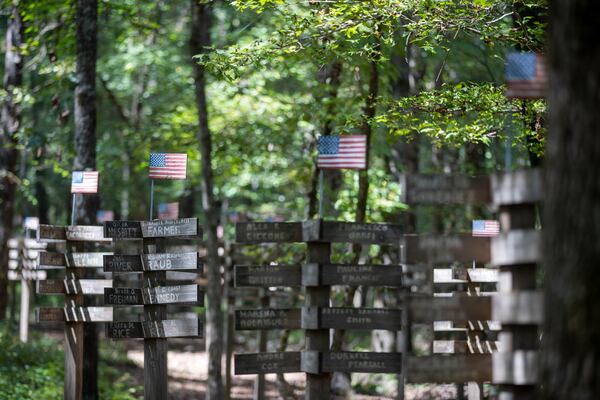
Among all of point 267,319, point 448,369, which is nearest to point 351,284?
point 267,319

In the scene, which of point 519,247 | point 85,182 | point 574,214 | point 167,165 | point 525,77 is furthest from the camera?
point 85,182

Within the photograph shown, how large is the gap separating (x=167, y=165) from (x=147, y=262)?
1.12 metres

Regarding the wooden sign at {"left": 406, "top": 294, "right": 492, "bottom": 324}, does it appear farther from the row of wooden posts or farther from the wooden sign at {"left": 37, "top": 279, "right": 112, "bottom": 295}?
the wooden sign at {"left": 37, "top": 279, "right": 112, "bottom": 295}

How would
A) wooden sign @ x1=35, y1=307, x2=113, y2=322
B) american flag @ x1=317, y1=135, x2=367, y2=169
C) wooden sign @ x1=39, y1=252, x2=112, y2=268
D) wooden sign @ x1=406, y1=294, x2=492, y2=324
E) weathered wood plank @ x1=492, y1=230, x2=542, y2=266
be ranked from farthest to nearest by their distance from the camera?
wooden sign @ x1=35, y1=307, x2=113, y2=322 → wooden sign @ x1=39, y1=252, x2=112, y2=268 → american flag @ x1=317, y1=135, x2=367, y2=169 → wooden sign @ x1=406, y1=294, x2=492, y2=324 → weathered wood plank @ x1=492, y1=230, x2=542, y2=266

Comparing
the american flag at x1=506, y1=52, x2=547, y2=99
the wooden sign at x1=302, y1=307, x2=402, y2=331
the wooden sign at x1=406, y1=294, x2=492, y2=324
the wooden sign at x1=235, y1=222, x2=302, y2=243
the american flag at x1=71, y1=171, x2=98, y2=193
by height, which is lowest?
the wooden sign at x1=302, y1=307, x2=402, y2=331

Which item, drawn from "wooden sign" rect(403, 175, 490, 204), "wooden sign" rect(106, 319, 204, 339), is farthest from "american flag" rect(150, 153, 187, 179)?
"wooden sign" rect(403, 175, 490, 204)

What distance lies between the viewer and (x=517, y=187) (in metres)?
6.05

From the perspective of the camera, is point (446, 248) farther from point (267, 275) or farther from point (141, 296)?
point (141, 296)

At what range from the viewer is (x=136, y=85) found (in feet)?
96.0

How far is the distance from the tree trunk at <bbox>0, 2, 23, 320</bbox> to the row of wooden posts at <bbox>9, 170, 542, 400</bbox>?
6.17m

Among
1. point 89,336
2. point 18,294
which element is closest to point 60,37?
point 89,336

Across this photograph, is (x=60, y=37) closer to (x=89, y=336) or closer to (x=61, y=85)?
(x=61, y=85)

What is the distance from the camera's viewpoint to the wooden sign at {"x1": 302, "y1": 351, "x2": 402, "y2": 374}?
27.1 feet

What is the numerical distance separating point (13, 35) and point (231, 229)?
10298 millimetres
